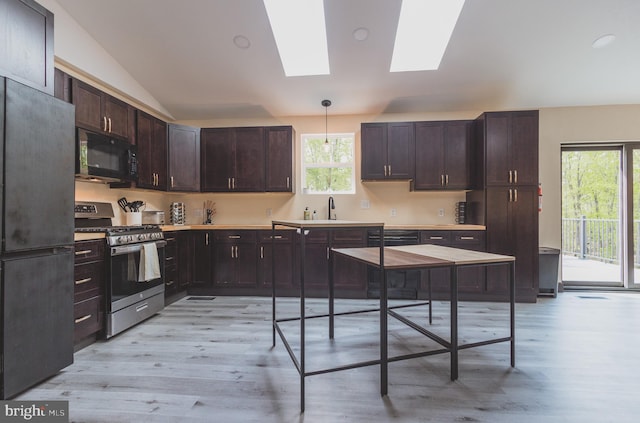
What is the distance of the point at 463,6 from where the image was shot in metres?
2.82

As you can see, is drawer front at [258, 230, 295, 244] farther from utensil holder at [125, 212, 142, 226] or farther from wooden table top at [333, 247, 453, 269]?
wooden table top at [333, 247, 453, 269]

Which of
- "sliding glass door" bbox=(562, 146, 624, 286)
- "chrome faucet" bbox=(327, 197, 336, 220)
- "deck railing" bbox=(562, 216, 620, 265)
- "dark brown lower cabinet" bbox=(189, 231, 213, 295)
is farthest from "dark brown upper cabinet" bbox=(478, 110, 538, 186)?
"dark brown lower cabinet" bbox=(189, 231, 213, 295)

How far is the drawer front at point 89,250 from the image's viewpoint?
7.80ft

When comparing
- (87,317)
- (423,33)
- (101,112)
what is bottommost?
(87,317)

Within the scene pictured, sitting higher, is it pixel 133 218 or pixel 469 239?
pixel 133 218

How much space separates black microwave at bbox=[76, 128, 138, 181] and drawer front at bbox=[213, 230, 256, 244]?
1.20 metres

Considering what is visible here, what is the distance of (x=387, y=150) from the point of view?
13.2 feet

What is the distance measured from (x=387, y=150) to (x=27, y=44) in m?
3.60

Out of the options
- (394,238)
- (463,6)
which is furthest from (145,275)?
(463,6)

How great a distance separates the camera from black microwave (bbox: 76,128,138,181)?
2.67m

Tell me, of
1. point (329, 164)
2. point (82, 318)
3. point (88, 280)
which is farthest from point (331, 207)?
point (82, 318)

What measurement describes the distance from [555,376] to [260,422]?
1.98m

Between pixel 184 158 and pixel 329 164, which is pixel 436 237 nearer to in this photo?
pixel 329 164

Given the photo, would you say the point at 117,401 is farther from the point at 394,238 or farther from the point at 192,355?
the point at 394,238
